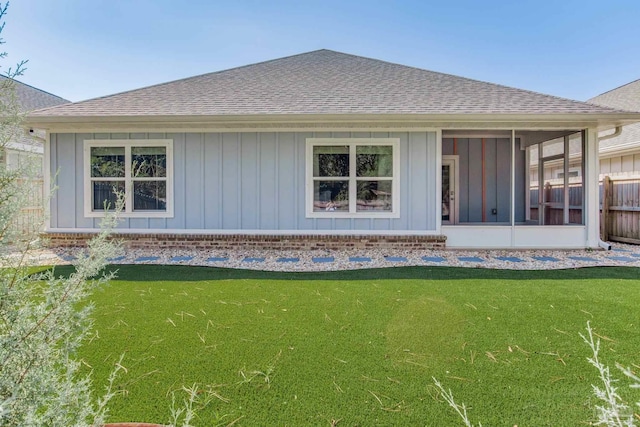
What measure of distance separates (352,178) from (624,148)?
7.96 meters

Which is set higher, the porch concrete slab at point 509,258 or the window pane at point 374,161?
the window pane at point 374,161

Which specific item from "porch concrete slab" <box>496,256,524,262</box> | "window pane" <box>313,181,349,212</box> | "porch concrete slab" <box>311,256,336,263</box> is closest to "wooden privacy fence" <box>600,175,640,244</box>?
"porch concrete slab" <box>496,256,524,262</box>

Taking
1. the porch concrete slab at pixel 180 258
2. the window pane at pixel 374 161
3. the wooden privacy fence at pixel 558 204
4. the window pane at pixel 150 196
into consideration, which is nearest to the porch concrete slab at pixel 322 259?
the window pane at pixel 374 161

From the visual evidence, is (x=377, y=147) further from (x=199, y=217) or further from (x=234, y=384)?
(x=234, y=384)

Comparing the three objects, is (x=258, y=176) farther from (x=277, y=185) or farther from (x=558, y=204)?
(x=558, y=204)

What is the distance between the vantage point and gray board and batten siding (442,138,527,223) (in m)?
10.9

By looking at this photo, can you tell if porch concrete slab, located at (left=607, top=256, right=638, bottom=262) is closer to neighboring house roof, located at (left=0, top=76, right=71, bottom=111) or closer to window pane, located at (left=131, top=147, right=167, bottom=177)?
window pane, located at (left=131, top=147, right=167, bottom=177)

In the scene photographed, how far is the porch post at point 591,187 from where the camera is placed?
7672 millimetres

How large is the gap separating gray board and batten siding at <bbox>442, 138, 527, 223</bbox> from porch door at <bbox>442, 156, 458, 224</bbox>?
0.17 meters

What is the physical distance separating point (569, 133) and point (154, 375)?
10.1 metres

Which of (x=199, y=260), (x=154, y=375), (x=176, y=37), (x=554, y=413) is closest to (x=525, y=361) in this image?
(x=554, y=413)

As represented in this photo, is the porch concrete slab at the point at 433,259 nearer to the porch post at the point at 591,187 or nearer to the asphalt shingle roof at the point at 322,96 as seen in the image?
the asphalt shingle roof at the point at 322,96

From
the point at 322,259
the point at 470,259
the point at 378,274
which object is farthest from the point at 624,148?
the point at 322,259

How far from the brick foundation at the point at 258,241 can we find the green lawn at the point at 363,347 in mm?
2569
